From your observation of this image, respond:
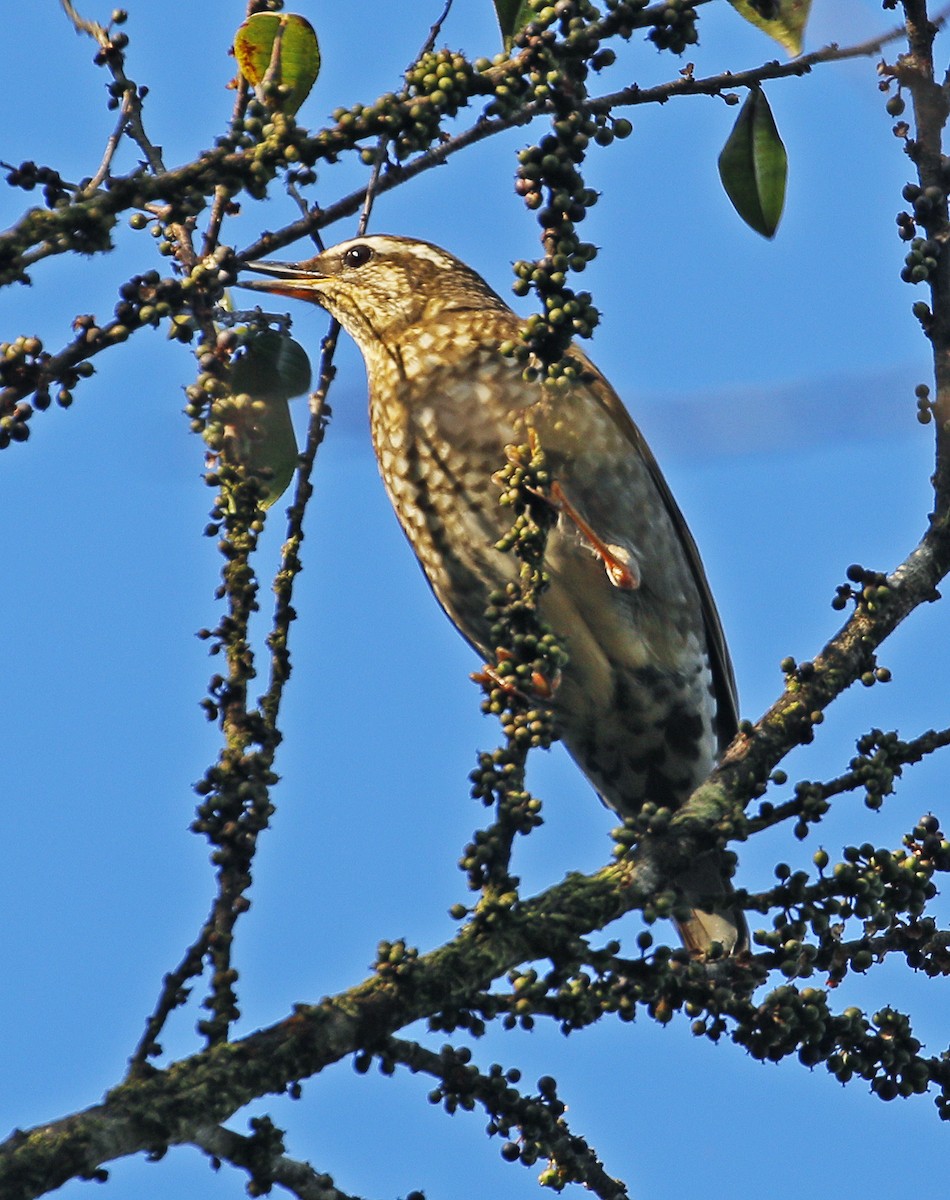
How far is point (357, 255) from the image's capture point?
248 inches

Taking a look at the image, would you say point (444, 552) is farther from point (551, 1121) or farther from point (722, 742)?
point (551, 1121)

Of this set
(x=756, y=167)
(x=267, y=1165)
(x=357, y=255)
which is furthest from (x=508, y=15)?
(x=267, y=1165)

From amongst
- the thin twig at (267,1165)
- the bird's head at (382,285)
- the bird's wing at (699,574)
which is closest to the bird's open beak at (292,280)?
the bird's head at (382,285)

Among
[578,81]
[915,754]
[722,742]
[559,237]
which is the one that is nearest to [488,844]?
[915,754]

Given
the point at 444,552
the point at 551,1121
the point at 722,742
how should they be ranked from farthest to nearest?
the point at 722,742 → the point at 444,552 → the point at 551,1121

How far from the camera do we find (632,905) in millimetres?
3176

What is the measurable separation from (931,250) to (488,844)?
5.55ft

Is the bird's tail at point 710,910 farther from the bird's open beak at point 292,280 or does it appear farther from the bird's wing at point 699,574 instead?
the bird's open beak at point 292,280

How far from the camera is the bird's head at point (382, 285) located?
5.98m


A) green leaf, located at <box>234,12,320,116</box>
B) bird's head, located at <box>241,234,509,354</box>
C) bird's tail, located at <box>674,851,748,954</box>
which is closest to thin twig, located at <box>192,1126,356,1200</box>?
bird's tail, located at <box>674,851,748,954</box>

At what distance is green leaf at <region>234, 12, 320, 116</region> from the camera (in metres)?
3.67

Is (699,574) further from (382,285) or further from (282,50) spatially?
(282,50)

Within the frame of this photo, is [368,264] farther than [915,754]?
Yes

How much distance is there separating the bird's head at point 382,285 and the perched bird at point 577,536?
1cm
